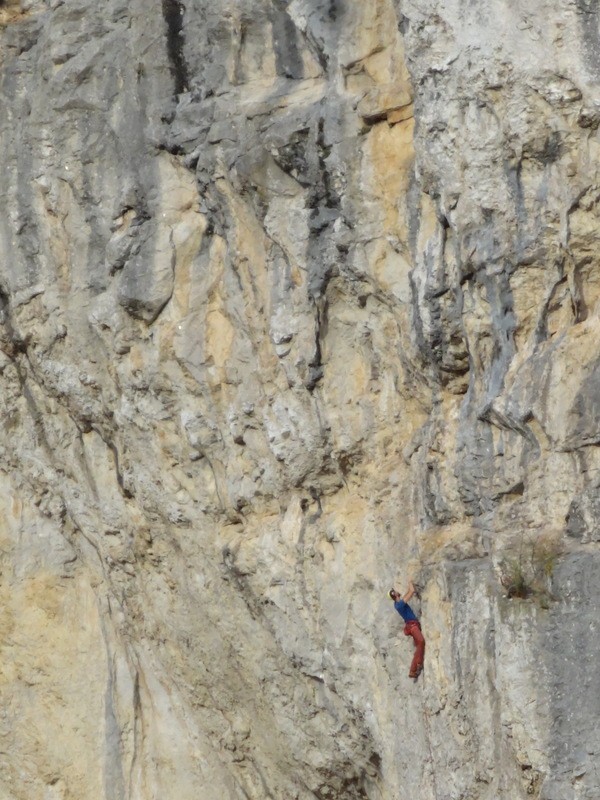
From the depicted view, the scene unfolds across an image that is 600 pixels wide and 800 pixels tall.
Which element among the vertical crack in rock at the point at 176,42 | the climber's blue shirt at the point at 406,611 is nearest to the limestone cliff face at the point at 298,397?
the vertical crack in rock at the point at 176,42

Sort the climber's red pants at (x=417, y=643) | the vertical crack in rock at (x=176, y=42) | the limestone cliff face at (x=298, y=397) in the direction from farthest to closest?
1. the vertical crack in rock at (x=176, y=42)
2. the climber's red pants at (x=417, y=643)
3. the limestone cliff face at (x=298, y=397)

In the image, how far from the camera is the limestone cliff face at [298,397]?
8609 mm

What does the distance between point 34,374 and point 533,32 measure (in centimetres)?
520

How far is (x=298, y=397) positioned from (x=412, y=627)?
5.95 feet

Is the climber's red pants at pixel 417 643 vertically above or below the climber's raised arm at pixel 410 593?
below

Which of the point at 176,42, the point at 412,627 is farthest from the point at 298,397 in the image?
the point at 176,42

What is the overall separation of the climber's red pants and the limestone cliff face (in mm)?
113

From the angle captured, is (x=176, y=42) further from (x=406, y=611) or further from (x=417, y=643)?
(x=417, y=643)

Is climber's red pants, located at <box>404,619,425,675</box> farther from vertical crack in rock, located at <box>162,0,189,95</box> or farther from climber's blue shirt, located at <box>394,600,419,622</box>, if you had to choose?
vertical crack in rock, located at <box>162,0,189,95</box>

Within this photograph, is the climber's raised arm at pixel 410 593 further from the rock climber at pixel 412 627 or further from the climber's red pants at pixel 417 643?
the climber's red pants at pixel 417 643

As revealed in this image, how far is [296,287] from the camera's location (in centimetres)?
1029

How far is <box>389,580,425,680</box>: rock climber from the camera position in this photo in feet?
30.8

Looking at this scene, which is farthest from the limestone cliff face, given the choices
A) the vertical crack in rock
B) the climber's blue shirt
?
the climber's blue shirt

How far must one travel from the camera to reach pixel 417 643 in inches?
370
